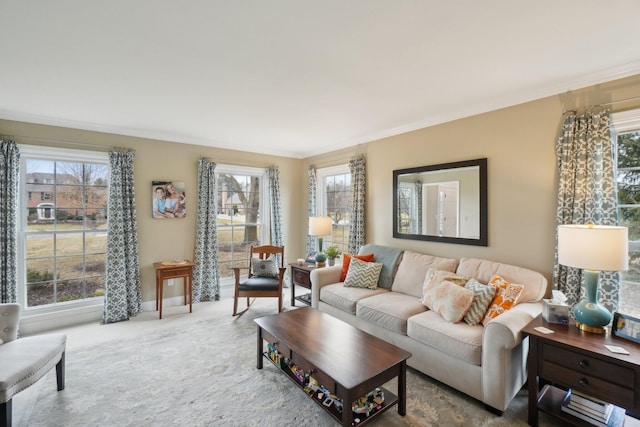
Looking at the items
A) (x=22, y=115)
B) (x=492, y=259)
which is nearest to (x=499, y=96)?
(x=492, y=259)

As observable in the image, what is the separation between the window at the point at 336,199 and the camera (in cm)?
493

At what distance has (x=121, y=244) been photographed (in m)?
3.85

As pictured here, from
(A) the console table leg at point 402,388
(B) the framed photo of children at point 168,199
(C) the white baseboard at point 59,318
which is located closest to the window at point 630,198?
(A) the console table leg at point 402,388

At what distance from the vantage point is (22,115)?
3.34 metres

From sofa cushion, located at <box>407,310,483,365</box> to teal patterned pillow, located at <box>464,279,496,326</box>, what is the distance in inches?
2.2

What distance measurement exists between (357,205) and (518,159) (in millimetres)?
2109

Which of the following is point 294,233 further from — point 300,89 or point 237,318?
point 300,89

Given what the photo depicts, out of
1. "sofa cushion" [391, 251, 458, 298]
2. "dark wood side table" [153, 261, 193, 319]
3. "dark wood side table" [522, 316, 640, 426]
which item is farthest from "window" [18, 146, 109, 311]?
"dark wood side table" [522, 316, 640, 426]

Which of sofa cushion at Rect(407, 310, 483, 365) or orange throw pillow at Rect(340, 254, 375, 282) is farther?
orange throw pillow at Rect(340, 254, 375, 282)

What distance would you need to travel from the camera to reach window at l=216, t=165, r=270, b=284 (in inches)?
195

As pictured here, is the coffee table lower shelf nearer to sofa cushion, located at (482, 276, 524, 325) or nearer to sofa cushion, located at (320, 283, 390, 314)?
sofa cushion, located at (482, 276, 524, 325)

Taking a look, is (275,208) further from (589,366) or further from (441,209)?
(589,366)

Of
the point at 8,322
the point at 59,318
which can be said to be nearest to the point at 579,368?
the point at 8,322

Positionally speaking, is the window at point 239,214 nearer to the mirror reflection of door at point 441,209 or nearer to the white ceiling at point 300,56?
the white ceiling at point 300,56
